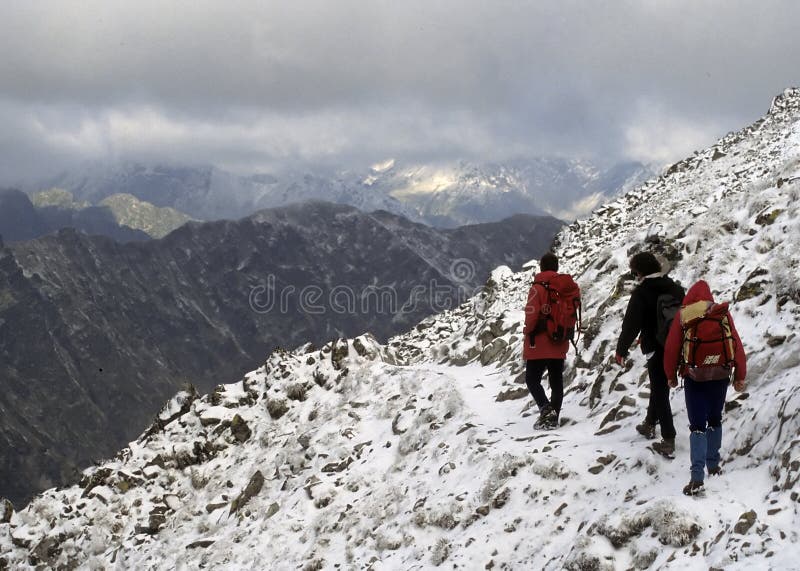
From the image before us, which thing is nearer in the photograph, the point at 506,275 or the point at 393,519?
the point at 393,519

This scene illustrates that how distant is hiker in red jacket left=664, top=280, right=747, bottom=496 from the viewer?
7.83m

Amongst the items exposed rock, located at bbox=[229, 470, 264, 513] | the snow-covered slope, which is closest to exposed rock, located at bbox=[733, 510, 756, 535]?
the snow-covered slope

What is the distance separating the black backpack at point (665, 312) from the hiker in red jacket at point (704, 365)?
819mm

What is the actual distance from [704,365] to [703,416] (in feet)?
2.21

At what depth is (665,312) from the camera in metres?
9.03

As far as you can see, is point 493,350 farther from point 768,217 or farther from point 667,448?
point 667,448

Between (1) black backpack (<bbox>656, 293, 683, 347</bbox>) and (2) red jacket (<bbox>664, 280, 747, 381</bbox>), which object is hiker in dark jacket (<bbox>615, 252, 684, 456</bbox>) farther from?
(2) red jacket (<bbox>664, 280, 747, 381</bbox>)

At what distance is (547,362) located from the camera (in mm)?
12055

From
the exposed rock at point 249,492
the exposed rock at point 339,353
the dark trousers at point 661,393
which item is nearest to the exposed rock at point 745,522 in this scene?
the dark trousers at point 661,393

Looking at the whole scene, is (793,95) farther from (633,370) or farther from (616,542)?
(616,542)

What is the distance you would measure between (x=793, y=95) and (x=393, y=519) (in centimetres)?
6226

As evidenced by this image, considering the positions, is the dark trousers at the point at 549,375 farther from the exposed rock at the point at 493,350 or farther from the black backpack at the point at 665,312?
the exposed rock at the point at 493,350

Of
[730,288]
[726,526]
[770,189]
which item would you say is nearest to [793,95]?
[770,189]

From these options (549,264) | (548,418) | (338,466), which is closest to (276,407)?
(338,466)
